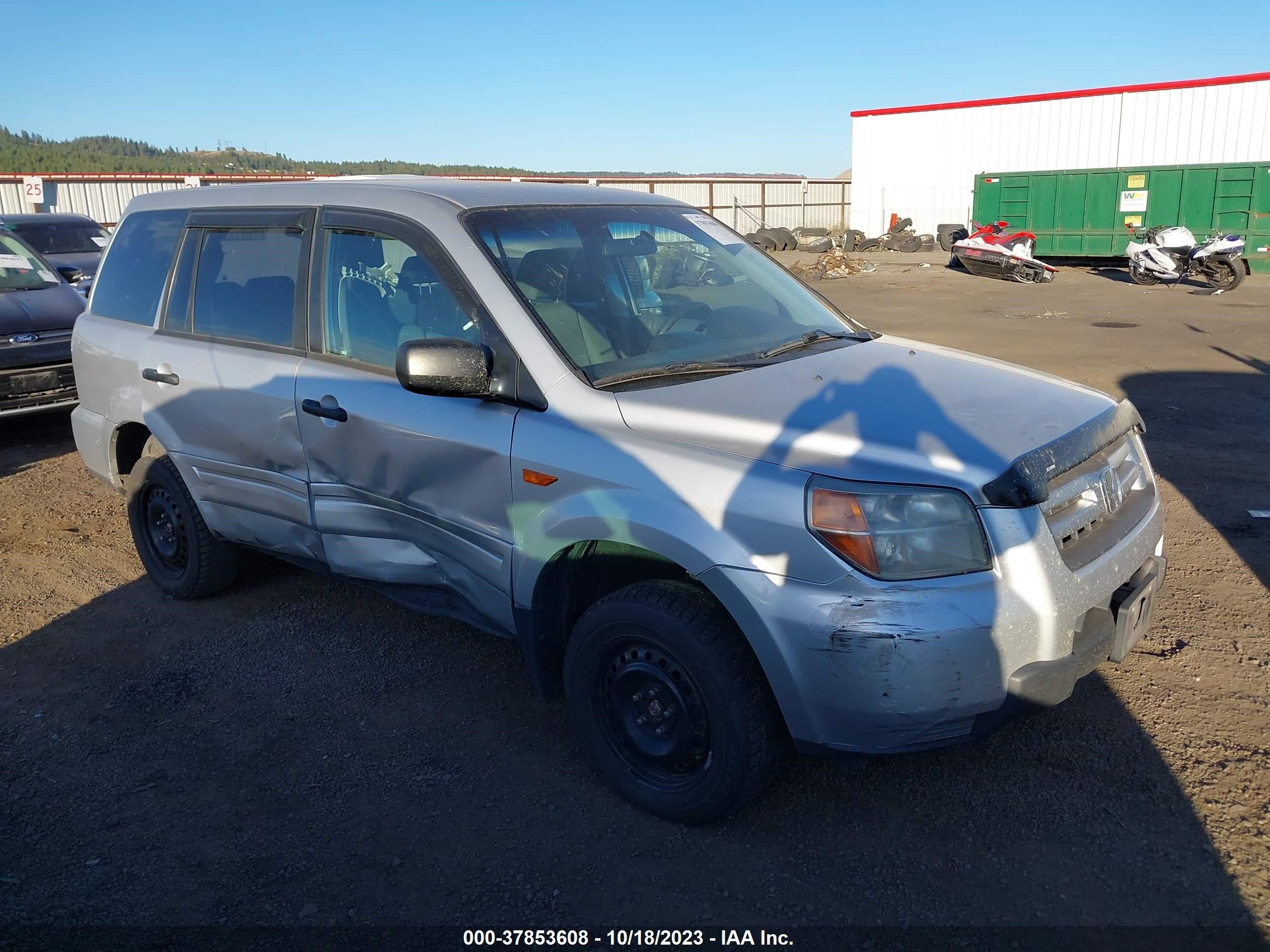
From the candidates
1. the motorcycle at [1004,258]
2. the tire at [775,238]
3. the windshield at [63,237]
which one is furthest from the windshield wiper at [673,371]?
the tire at [775,238]

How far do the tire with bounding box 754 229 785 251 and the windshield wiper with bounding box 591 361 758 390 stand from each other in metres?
29.0

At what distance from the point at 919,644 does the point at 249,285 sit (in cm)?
327

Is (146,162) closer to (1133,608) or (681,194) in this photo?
(681,194)

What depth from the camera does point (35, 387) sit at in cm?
833

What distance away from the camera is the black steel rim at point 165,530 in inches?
193

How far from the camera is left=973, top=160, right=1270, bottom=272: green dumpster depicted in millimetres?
23531

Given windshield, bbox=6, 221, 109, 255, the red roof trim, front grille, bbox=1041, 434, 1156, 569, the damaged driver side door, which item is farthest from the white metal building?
the damaged driver side door

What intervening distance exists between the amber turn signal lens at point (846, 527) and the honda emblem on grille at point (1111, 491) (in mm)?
938

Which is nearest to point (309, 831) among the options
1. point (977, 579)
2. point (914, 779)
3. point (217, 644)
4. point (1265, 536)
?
point (217, 644)

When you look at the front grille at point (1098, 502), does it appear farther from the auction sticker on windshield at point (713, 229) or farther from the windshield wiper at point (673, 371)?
the auction sticker on windshield at point (713, 229)

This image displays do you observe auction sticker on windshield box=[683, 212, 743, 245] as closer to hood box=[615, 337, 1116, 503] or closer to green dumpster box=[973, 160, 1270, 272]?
hood box=[615, 337, 1116, 503]

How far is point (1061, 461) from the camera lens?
2.81 meters

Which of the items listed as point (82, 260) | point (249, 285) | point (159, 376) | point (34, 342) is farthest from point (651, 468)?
point (82, 260)

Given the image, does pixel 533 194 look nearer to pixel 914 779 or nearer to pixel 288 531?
pixel 288 531
